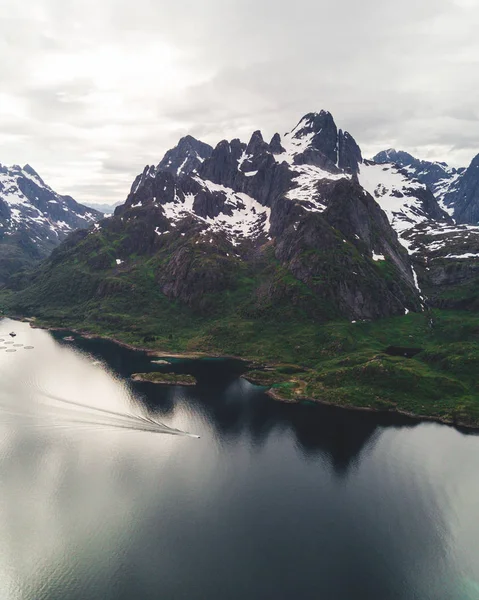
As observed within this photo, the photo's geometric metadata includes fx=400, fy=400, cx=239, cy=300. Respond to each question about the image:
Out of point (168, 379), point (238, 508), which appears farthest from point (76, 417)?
point (238, 508)

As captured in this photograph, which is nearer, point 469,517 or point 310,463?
point 469,517

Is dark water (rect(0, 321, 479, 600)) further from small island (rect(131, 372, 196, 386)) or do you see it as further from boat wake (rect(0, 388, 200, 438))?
small island (rect(131, 372, 196, 386))

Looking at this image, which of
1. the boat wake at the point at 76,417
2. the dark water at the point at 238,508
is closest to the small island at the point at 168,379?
the dark water at the point at 238,508

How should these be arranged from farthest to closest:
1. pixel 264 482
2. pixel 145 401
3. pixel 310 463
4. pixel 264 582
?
pixel 145 401 → pixel 310 463 → pixel 264 482 → pixel 264 582

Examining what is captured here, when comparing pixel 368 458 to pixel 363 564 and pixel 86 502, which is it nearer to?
pixel 363 564

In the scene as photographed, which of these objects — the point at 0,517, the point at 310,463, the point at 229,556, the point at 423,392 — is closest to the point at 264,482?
the point at 310,463

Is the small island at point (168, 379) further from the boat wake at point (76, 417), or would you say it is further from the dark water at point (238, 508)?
the boat wake at point (76, 417)

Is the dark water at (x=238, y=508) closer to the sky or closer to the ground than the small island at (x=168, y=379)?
closer to the ground

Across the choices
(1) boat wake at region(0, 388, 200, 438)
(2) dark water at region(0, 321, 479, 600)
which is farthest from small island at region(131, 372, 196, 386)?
(1) boat wake at region(0, 388, 200, 438)

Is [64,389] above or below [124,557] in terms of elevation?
above
